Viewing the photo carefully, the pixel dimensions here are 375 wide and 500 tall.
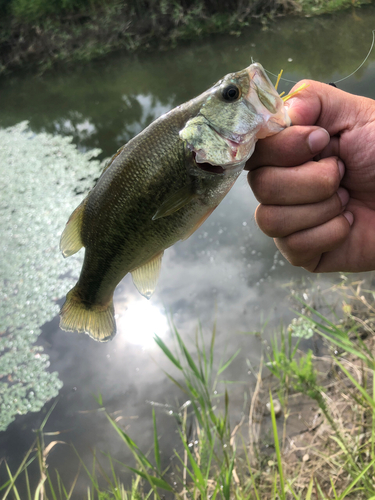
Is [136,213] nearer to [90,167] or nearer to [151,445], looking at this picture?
[151,445]

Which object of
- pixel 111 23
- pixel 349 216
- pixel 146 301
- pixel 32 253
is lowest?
pixel 146 301

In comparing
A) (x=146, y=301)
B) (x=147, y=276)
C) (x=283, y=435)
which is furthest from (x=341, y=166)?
(x=146, y=301)

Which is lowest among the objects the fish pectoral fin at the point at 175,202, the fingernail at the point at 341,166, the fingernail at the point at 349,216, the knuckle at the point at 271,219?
the fingernail at the point at 349,216

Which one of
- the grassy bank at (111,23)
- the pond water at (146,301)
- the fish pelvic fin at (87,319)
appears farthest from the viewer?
the grassy bank at (111,23)

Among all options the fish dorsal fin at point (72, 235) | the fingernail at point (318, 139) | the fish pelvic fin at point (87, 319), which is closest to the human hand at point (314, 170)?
the fingernail at point (318, 139)

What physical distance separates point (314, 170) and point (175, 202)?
516 millimetres

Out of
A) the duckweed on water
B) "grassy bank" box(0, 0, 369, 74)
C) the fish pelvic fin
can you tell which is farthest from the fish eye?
"grassy bank" box(0, 0, 369, 74)

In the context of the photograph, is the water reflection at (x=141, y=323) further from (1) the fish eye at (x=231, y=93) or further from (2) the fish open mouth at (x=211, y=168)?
(1) the fish eye at (x=231, y=93)

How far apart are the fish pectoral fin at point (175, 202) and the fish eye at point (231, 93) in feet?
1.06

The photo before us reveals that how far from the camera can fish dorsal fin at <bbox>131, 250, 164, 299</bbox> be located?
1561 mm

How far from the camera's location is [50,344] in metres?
4.50

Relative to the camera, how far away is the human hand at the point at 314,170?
1.25 m

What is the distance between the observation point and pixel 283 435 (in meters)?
2.30

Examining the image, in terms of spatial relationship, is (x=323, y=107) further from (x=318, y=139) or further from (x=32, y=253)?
(x=32, y=253)
